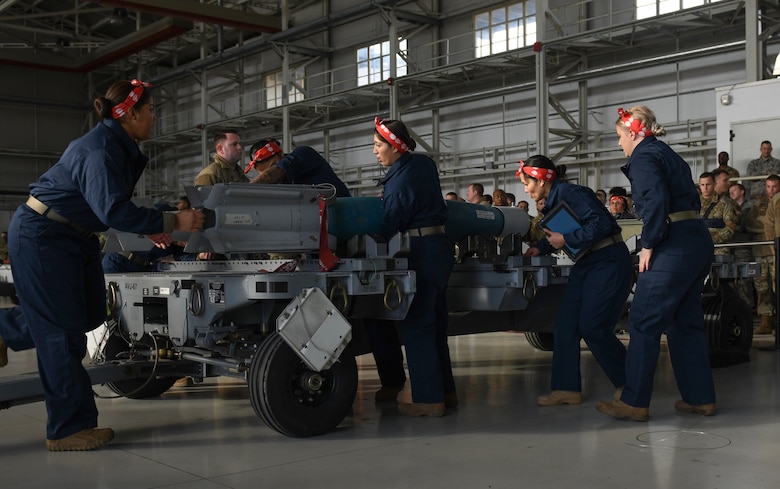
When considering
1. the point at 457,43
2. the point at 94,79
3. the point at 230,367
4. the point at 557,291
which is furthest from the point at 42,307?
the point at 94,79

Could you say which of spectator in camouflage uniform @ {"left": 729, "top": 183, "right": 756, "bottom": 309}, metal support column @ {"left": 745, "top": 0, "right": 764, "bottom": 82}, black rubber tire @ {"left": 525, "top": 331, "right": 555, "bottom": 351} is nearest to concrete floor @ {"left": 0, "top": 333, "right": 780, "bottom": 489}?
black rubber tire @ {"left": 525, "top": 331, "right": 555, "bottom": 351}

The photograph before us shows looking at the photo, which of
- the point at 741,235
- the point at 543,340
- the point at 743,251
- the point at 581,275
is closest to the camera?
the point at 581,275

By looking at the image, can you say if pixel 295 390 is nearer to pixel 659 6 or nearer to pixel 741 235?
pixel 741 235

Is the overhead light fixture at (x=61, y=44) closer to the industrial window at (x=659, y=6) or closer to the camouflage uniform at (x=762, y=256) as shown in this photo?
the industrial window at (x=659, y=6)

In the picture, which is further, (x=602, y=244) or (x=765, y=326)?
(x=765, y=326)

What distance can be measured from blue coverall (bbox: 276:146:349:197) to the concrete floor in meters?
1.51

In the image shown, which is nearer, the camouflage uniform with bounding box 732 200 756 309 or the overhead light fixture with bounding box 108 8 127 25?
the camouflage uniform with bounding box 732 200 756 309

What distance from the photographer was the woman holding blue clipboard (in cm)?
514

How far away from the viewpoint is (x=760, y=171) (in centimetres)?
1107

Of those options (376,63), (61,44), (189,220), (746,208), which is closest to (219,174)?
(189,220)

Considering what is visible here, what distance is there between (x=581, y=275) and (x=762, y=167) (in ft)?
22.8

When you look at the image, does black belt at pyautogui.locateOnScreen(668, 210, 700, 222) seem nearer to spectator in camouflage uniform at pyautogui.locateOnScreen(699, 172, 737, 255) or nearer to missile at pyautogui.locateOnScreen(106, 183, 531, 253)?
missile at pyautogui.locateOnScreen(106, 183, 531, 253)

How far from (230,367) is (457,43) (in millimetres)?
15519

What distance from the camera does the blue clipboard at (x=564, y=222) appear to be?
5117 millimetres
